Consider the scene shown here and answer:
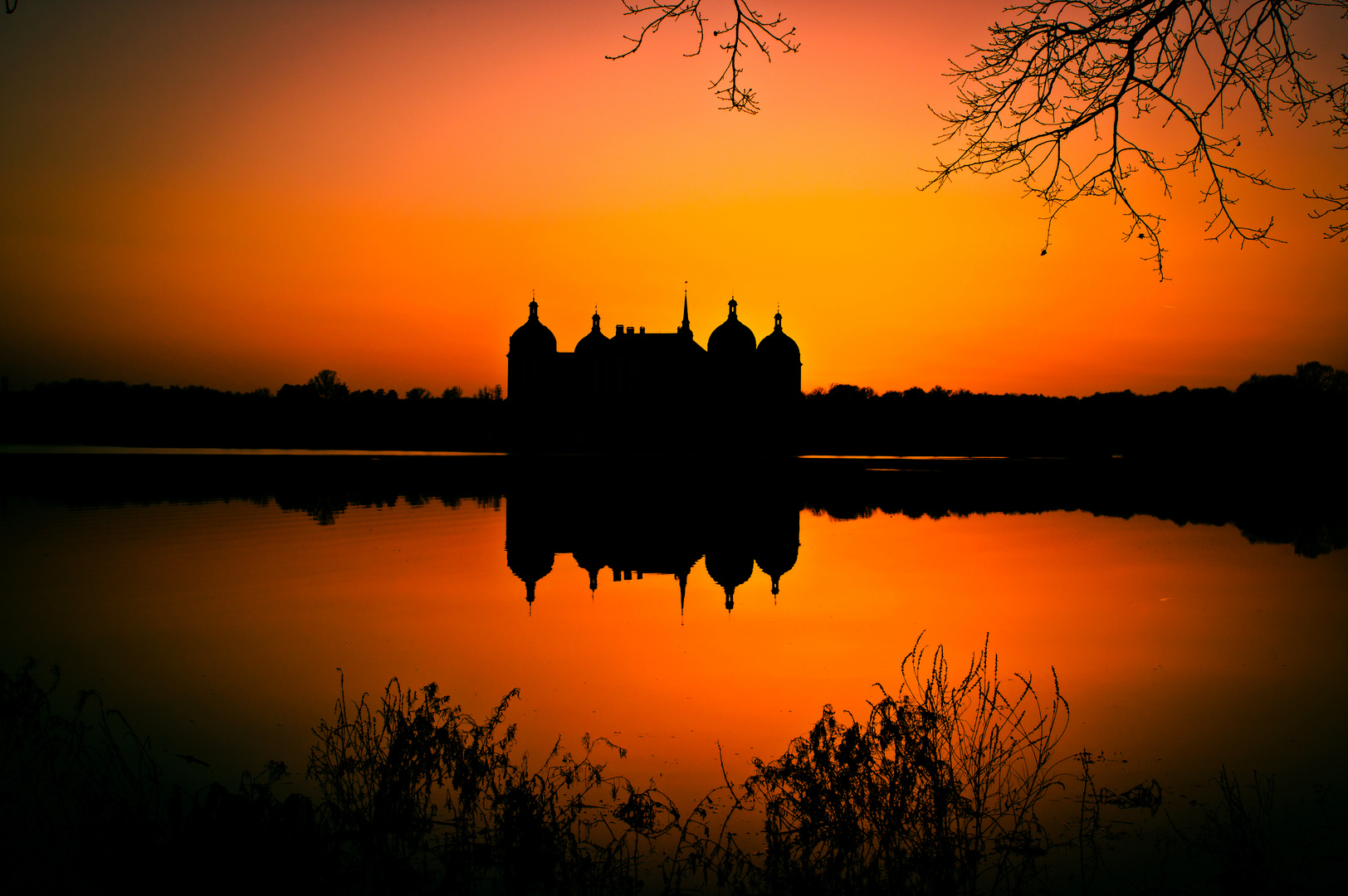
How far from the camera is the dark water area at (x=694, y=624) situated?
10219 millimetres

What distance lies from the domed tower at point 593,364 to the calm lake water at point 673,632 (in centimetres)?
10640

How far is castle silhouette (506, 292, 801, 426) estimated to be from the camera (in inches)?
4894

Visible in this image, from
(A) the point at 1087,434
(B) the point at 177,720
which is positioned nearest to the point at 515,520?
(B) the point at 177,720

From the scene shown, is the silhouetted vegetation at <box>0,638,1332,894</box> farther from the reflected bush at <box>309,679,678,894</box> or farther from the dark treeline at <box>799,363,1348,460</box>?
the dark treeline at <box>799,363,1348,460</box>

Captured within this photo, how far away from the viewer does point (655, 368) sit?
129 meters

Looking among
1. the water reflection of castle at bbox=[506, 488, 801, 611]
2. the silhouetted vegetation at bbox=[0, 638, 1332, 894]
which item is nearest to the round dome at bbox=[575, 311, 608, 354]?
the water reflection of castle at bbox=[506, 488, 801, 611]

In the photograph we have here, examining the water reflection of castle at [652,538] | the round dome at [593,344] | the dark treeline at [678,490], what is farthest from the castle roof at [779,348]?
the water reflection of castle at [652,538]

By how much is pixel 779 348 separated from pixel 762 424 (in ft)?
93.7

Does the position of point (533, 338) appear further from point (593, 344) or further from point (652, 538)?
point (652, 538)

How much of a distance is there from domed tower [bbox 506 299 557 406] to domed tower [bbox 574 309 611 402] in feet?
17.0

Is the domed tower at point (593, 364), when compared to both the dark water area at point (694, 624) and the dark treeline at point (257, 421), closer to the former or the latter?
the dark treeline at point (257, 421)

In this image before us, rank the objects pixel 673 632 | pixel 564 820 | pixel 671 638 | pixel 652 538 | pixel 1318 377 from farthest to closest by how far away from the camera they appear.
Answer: pixel 1318 377, pixel 652 538, pixel 673 632, pixel 671 638, pixel 564 820

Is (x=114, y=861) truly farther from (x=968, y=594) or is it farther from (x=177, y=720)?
(x=968, y=594)

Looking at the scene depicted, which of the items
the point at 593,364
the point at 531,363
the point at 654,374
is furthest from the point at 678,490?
the point at 531,363
